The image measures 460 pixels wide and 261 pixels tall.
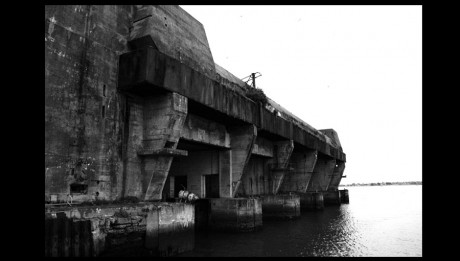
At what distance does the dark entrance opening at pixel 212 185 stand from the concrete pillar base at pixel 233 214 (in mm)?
1286

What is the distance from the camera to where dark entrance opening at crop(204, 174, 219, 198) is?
27.2 meters

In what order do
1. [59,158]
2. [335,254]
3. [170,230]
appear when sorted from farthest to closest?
[335,254]
[170,230]
[59,158]

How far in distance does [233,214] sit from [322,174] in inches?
1367

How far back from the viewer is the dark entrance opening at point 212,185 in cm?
2716

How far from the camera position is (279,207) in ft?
116

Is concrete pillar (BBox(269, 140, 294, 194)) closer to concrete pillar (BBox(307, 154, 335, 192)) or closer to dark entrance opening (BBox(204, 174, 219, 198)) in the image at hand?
dark entrance opening (BBox(204, 174, 219, 198))

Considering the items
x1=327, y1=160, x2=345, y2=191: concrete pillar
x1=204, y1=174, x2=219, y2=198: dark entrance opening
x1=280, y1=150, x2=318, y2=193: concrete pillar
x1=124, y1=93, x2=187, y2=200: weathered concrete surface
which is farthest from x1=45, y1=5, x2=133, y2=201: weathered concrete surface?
x1=327, y1=160, x2=345, y2=191: concrete pillar

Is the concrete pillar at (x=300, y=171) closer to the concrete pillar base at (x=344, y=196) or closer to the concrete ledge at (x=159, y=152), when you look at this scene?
the concrete pillar base at (x=344, y=196)

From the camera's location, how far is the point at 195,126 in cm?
2281

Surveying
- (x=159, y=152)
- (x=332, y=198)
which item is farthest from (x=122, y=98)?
(x=332, y=198)

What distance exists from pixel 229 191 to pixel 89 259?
50.6 ft

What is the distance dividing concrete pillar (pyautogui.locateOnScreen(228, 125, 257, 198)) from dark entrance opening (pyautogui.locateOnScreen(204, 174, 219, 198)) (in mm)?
791
